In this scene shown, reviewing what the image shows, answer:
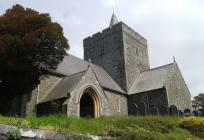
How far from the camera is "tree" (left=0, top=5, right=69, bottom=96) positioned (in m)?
18.8

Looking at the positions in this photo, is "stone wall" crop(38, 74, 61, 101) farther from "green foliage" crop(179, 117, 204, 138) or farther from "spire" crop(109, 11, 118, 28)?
"spire" crop(109, 11, 118, 28)

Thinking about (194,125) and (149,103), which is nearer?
(194,125)

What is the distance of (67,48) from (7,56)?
3848 millimetres

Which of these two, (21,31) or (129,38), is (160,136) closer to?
(21,31)

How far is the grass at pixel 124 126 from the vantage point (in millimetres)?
11086

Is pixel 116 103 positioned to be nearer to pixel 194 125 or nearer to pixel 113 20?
pixel 113 20

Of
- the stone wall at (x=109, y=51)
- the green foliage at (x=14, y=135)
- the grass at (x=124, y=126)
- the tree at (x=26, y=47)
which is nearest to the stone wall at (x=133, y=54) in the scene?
the stone wall at (x=109, y=51)

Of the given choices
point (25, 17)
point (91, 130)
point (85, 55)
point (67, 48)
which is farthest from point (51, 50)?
point (85, 55)

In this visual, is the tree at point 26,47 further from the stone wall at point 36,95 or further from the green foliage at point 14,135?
the green foliage at point 14,135

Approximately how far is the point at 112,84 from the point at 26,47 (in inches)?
592

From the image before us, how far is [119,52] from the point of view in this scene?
36.4 m

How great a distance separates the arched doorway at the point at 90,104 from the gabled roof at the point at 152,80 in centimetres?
907

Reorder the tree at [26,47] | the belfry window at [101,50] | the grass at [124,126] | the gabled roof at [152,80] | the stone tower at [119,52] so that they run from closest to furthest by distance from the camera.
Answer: the grass at [124,126] → the tree at [26,47] → the gabled roof at [152,80] → the stone tower at [119,52] → the belfry window at [101,50]

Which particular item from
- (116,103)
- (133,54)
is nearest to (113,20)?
(133,54)
